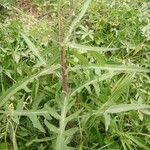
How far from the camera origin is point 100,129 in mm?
2404

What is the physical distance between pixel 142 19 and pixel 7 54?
1230 millimetres

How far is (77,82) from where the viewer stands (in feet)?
8.20

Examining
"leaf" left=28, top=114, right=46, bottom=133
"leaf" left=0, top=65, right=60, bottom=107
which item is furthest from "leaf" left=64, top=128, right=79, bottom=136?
"leaf" left=0, top=65, right=60, bottom=107

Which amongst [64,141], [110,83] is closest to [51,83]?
[110,83]

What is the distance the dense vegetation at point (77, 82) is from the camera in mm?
2080

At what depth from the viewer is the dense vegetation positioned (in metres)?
2.08

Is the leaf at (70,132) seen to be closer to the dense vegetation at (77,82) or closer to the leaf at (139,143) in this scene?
the dense vegetation at (77,82)

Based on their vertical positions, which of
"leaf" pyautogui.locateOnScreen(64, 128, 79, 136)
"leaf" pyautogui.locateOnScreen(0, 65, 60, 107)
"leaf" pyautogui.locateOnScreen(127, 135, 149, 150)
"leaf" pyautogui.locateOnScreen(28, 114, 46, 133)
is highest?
"leaf" pyautogui.locateOnScreen(0, 65, 60, 107)

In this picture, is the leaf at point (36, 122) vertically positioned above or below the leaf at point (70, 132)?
above

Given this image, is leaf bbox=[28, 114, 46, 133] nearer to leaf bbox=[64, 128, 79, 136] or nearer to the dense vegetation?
the dense vegetation

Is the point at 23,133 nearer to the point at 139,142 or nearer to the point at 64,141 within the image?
the point at 64,141

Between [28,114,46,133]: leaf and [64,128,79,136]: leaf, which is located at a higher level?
→ [28,114,46,133]: leaf

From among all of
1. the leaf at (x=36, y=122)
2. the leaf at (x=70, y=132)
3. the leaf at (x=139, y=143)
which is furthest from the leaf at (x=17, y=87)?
the leaf at (x=139, y=143)

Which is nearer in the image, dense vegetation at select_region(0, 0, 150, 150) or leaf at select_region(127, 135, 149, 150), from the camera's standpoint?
dense vegetation at select_region(0, 0, 150, 150)
